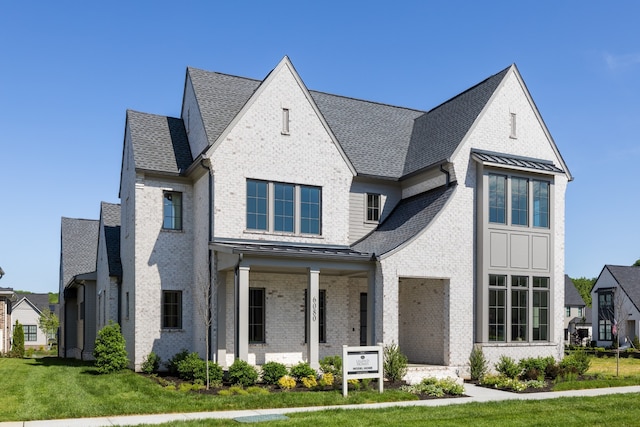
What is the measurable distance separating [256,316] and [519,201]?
34.6 feet

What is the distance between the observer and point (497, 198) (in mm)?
22203

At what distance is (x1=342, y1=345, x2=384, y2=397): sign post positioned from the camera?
15.8 m

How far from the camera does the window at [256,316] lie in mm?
21234

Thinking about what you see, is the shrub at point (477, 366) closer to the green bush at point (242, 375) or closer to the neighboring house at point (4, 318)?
the green bush at point (242, 375)

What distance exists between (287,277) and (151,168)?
628cm

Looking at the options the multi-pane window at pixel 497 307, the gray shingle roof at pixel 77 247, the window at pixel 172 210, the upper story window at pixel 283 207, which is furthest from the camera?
the gray shingle roof at pixel 77 247

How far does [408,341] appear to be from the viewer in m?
23.2

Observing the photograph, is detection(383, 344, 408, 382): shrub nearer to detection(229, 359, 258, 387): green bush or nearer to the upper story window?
detection(229, 359, 258, 387): green bush

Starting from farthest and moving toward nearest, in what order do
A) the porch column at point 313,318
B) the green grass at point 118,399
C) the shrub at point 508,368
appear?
the shrub at point 508,368, the porch column at point 313,318, the green grass at point 118,399

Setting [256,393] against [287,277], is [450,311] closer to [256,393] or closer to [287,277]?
[287,277]

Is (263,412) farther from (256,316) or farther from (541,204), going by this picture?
(541,204)

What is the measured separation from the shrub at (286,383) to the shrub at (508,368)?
25.3ft

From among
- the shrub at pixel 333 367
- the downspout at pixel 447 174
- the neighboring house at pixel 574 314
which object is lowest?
the neighboring house at pixel 574 314

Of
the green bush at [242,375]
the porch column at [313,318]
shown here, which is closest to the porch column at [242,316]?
the green bush at [242,375]
